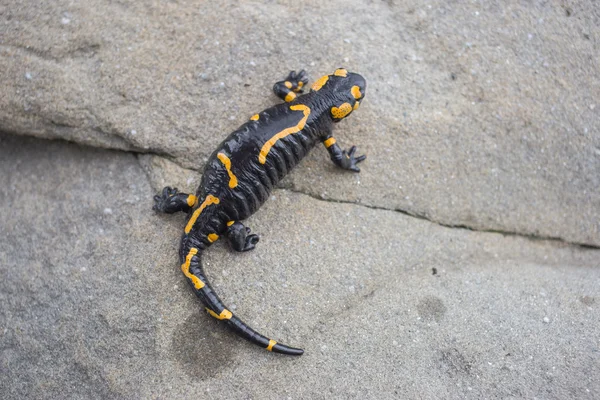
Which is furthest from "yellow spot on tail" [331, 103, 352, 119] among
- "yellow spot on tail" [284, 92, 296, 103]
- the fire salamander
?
"yellow spot on tail" [284, 92, 296, 103]

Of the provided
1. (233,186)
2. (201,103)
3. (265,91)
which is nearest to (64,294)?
(233,186)

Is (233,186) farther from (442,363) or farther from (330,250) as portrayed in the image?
(442,363)

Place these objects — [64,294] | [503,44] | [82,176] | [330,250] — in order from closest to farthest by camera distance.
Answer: [64,294] < [330,250] < [82,176] < [503,44]

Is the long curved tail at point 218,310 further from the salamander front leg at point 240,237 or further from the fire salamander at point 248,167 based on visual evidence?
the salamander front leg at point 240,237

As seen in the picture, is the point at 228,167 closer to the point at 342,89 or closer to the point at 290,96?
the point at 290,96

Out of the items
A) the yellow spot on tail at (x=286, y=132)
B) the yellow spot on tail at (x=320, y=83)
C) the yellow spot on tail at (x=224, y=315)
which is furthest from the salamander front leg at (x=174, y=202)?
the yellow spot on tail at (x=320, y=83)

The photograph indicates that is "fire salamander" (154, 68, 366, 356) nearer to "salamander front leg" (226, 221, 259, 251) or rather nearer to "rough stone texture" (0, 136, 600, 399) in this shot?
"salamander front leg" (226, 221, 259, 251)
